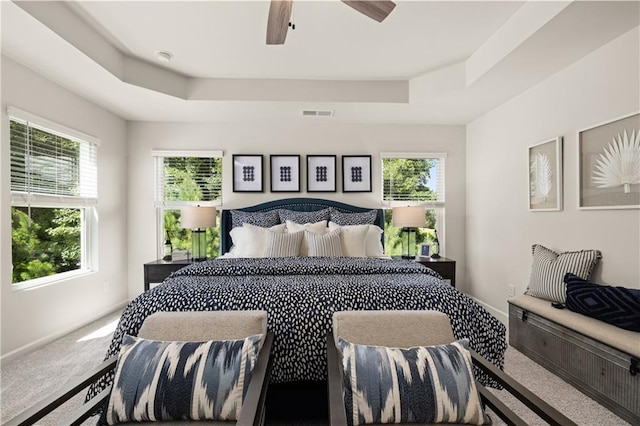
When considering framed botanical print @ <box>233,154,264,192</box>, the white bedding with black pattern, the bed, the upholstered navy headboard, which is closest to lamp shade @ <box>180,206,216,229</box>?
the upholstered navy headboard

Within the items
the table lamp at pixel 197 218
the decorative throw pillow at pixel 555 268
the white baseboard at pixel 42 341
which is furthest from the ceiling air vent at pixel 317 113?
the white baseboard at pixel 42 341

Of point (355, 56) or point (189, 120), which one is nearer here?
point (355, 56)

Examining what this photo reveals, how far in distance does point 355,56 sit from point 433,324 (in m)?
2.45

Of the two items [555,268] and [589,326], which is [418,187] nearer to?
[555,268]

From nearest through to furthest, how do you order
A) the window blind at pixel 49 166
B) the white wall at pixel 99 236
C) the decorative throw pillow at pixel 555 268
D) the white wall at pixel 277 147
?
the decorative throw pillow at pixel 555 268 < the white wall at pixel 99 236 < the window blind at pixel 49 166 < the white wall at pixel 277 147

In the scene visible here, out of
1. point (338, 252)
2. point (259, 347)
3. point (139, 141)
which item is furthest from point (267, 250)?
point (139, 141)

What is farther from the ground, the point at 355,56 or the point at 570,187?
the point at 355,56

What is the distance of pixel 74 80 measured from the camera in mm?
2973

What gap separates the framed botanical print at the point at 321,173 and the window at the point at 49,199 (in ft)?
8.23

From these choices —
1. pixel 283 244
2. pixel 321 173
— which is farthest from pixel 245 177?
pixel 283 244

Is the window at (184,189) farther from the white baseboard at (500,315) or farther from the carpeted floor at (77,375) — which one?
the white baseboard at (500,315)

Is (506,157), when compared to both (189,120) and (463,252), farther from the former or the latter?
(189,120)

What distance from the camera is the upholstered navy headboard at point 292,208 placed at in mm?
4109

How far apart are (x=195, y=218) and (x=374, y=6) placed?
294 cm
